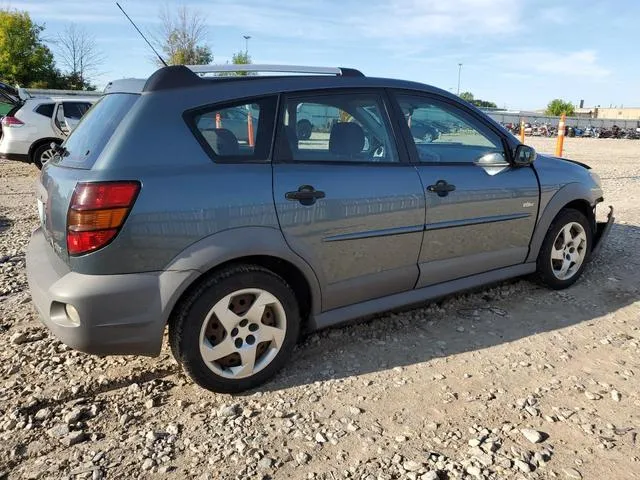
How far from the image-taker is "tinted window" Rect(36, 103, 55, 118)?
442 inches

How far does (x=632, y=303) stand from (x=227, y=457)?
3527 mm

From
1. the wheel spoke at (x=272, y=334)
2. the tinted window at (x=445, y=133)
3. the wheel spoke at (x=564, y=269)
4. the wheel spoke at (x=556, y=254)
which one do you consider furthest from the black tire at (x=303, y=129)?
the wheel spoke at (x=564, y=269)

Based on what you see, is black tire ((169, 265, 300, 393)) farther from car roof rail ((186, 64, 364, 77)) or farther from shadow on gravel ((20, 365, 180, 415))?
car roof rail ((186, 64, 364, 77))

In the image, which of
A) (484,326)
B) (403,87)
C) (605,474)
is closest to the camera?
(605,474)

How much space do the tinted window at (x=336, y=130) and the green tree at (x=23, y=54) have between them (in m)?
52.2

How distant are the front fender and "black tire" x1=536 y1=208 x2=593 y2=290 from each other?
7cm

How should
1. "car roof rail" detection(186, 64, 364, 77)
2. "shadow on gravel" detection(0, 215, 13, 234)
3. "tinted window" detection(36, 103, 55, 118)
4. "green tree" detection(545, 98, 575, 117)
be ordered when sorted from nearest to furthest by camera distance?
"car roof rail" detection(186, 64, 364, 77)
"shadow on gravel" detection(0, 215, 13, 234)
"tinted window" detection(36, 103, 55, 118)
"green tree" detection(545, 98, 575, 117)

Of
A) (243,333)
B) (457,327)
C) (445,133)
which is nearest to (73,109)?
(445,133)

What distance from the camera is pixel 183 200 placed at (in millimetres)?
2506

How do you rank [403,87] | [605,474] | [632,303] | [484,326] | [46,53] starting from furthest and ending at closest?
[46,53] < [632,303] < [484,326] < [403,87] < [605,474]

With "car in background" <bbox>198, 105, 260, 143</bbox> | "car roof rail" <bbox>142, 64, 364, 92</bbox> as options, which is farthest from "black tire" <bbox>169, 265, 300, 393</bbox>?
"car roof rail" <bbox>142, 64, 364, 92</bbox>

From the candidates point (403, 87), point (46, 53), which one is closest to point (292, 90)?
point (403, 87)

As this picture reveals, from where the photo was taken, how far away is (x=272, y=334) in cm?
290

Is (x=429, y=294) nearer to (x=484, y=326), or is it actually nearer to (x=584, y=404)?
(x=484, y=326)
